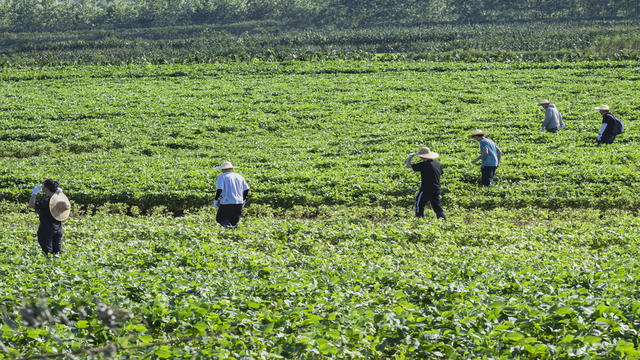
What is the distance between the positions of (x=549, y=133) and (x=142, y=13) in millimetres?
113871

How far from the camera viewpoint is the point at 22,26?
119 meters

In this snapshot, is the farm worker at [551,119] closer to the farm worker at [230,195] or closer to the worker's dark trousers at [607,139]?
the worker's dark trousers at [607,139]

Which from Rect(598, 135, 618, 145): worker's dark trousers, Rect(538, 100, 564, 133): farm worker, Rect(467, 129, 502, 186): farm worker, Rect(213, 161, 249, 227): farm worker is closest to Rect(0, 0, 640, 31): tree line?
Rect(538, 100, 564, 133): farm worker

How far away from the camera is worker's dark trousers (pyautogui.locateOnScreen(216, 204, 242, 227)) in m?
13.7

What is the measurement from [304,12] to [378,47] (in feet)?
163

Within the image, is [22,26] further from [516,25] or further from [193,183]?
[193,183]

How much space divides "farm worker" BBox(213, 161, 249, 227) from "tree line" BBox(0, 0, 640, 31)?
290ft

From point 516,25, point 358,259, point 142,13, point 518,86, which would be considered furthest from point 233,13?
point 358,259

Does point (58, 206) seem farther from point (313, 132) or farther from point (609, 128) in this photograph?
point (609, 128)

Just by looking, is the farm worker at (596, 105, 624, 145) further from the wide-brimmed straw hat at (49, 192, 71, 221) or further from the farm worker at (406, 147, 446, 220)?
the wide-brimmed straw hat at (49, 192, 71, 221)

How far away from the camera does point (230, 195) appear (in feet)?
44.4

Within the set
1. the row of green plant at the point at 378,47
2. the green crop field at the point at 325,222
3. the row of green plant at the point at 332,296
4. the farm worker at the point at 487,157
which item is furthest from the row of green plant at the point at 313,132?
the row of green plant at the point at 378,47

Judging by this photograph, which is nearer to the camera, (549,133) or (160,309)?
(160,309)

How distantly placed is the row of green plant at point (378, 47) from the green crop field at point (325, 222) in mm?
8833
